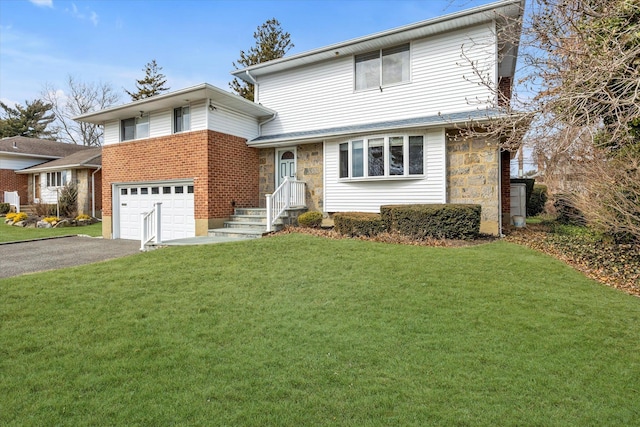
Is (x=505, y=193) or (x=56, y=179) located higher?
(x=56, y=179)

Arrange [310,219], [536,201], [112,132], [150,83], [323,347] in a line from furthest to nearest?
[150,83]
[536,201]
[112,132]
[310,219]
[323,347]

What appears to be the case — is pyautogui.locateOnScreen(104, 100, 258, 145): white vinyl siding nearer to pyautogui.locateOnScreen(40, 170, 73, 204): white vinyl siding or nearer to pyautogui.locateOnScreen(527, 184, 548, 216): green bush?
pyautogui.locateOnScreen(40, 170, 73, 204): white vinyl siding

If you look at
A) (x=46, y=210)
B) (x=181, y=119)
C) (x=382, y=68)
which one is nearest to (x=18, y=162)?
(x=46, y=210)

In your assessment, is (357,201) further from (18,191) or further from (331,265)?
(18,191)

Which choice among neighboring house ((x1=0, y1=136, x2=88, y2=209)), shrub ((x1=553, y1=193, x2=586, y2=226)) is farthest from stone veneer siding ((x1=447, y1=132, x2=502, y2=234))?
neighboring house ((x1=0, y1=136, x2=88, y2=209))

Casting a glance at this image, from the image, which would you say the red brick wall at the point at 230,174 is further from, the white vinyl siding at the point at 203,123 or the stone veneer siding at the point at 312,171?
the stone veneer siding at the point at 312,171

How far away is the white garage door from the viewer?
39.6ft

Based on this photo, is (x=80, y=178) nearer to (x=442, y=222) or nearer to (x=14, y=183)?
(x=14, y=183)

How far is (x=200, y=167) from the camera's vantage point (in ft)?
37.3

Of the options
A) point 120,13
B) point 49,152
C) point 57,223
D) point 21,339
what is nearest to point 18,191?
point 49,152

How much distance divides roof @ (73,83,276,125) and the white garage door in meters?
2.72

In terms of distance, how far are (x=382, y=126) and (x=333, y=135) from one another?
1631 mm

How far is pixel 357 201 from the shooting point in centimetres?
1138

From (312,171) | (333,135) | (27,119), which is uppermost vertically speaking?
(27,119)
